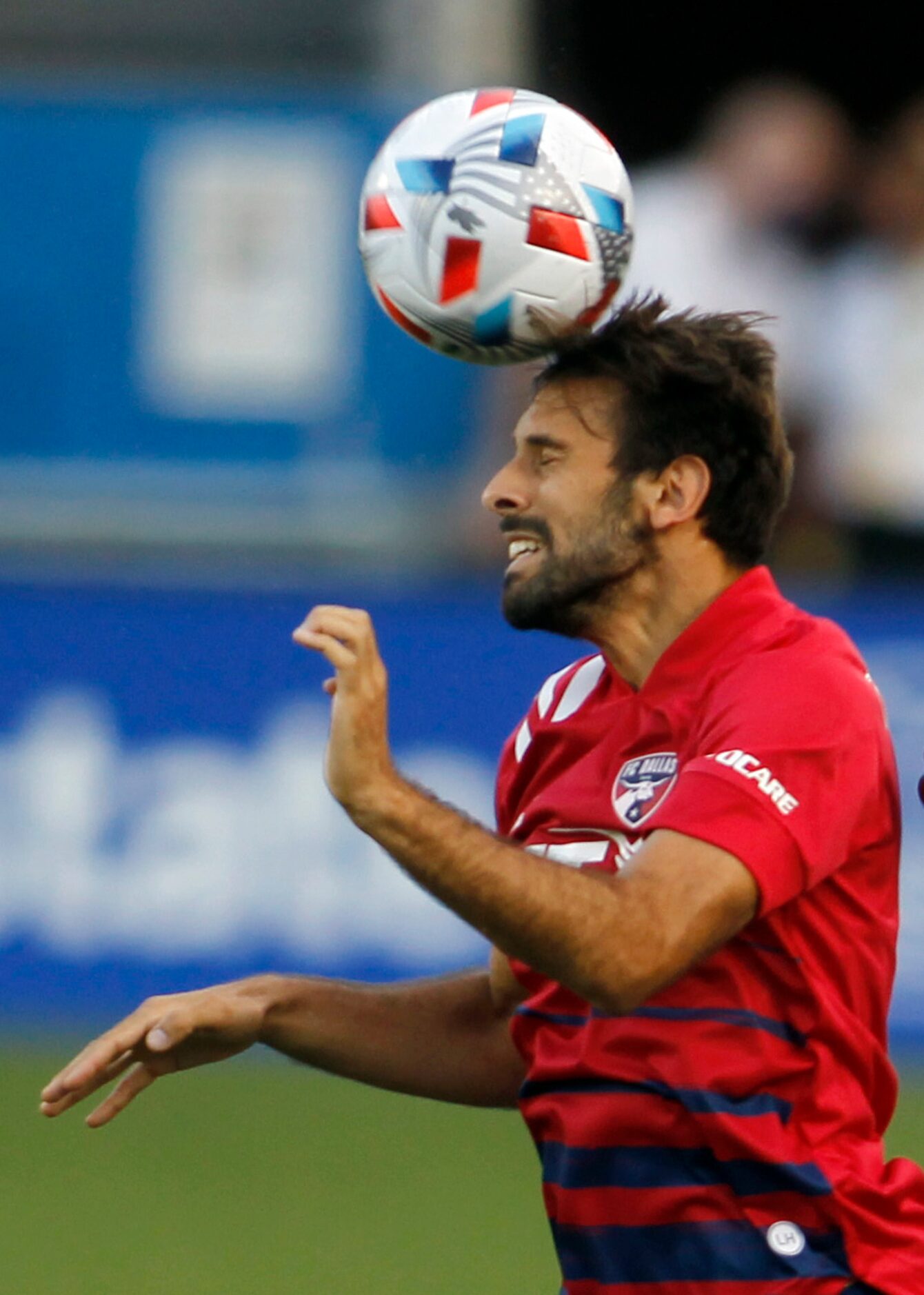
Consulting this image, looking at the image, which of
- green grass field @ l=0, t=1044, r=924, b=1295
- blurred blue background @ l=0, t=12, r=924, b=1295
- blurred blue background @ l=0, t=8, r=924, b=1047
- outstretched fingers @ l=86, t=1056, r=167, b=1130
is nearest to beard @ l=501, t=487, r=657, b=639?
outstretched fingers @ l=86, t=1056, r=167, b=1130

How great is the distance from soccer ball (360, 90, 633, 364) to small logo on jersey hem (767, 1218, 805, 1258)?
1.47m

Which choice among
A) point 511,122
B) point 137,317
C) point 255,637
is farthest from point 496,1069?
point 137,317

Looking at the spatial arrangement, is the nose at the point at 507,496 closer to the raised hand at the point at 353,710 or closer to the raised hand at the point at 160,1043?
the raised hand at the point at 353,710

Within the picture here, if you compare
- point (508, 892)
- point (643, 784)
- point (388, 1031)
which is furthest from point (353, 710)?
point (388, 1031)

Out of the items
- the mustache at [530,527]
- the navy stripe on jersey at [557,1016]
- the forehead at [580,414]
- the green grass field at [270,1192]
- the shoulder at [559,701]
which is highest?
the forehead at [580,414]

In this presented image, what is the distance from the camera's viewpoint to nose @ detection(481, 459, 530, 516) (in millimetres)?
3998

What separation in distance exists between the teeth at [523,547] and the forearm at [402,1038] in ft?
2.56

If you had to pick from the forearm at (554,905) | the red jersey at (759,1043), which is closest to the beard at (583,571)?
the red jersey at (759,1043)

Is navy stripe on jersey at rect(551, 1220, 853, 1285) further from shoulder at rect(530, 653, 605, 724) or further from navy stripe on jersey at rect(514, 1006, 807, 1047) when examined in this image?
shoulder at rect(530, 653, 605, 724)

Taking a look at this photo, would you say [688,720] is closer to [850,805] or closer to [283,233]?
[850,805]

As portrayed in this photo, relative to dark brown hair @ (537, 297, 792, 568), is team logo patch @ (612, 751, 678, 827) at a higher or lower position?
lower

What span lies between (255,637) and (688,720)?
4869 millimetres

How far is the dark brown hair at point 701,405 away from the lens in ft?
13.3

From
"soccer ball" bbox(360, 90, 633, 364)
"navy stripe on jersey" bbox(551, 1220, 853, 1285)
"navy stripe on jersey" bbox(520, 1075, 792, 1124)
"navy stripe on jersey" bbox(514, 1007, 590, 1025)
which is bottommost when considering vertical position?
"navy stripe on jersey" bbox(551, 1220, 853, 1285)
